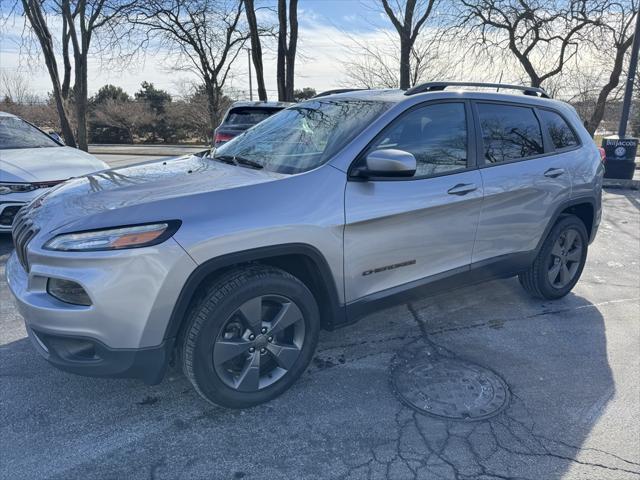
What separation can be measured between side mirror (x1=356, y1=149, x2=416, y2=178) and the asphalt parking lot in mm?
1294

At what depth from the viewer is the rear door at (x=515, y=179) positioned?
339 centimetres

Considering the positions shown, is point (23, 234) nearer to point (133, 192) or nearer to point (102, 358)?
point (133, 192)

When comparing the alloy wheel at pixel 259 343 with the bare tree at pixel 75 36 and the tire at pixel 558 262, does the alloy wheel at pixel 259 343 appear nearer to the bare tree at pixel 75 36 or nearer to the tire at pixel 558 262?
the tire at pixel 558 262

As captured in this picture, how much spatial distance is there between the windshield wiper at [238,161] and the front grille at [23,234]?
1.23 metres

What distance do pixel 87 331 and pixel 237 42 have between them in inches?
859

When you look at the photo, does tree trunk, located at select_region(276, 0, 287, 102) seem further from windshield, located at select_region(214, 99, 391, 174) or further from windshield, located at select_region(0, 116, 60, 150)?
windshield, located at select_region(214, 99, 391, 174)

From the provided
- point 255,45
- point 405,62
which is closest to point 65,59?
point 255,45

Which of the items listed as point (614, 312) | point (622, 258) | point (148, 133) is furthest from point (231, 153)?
point (148, 133)

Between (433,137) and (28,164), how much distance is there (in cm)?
464

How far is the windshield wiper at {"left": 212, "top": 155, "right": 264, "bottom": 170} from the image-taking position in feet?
9.75

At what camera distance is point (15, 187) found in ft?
16.6

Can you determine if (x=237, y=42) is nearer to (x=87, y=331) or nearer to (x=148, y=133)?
(x=148, y=133)

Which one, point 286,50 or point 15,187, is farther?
point 286,50

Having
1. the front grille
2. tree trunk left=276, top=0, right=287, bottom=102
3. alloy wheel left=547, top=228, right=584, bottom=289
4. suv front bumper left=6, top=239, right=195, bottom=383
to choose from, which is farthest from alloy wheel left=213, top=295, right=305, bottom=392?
tree trunk left=276, top=0, right=287, bottom=102
